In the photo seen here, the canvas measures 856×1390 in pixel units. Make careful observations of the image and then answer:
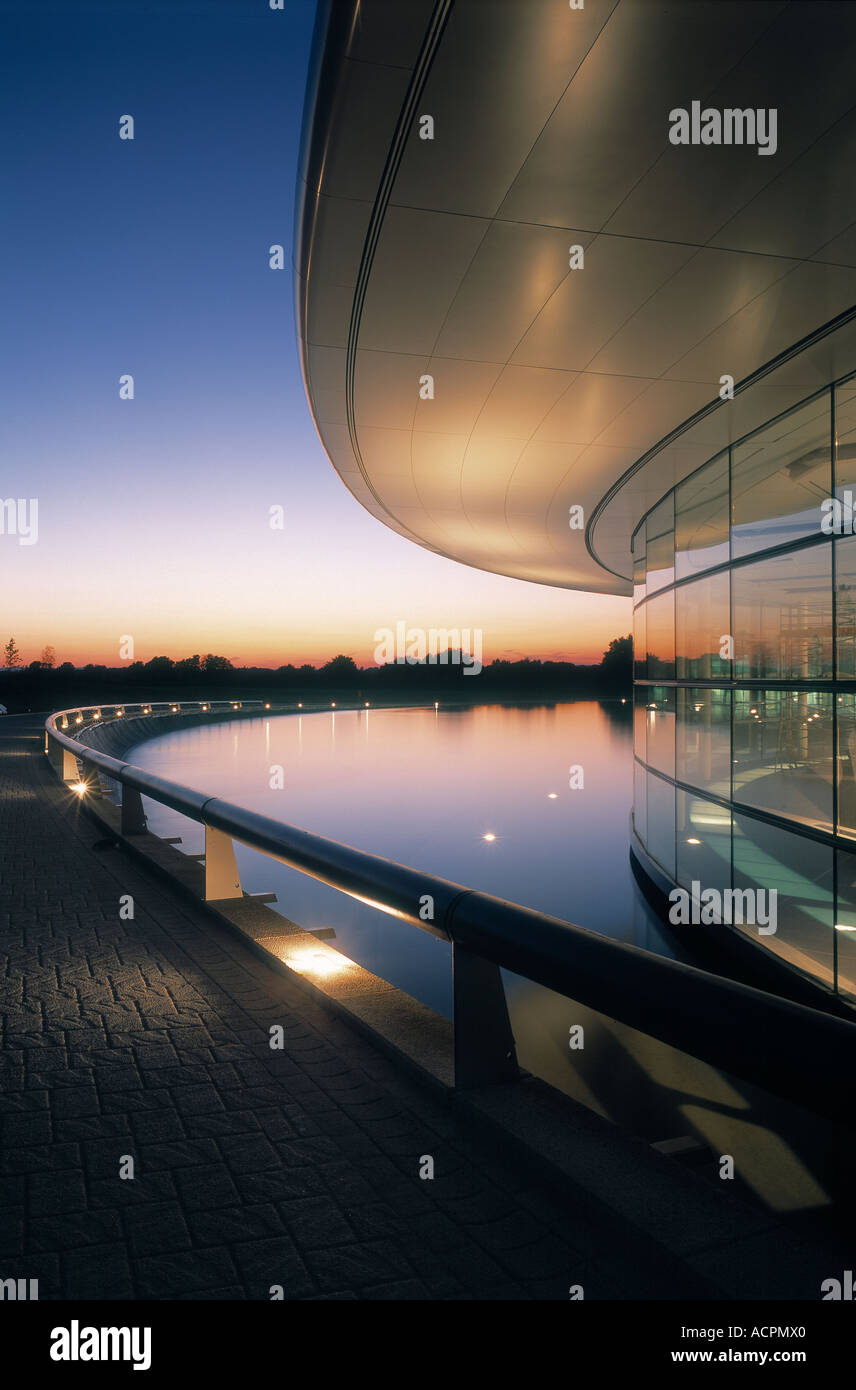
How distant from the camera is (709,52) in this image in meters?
4.14

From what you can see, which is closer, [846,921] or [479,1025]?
[479,1025]

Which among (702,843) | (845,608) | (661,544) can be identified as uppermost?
(661,544)

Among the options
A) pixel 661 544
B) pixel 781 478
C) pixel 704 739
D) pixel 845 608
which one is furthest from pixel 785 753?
pixel 661 544

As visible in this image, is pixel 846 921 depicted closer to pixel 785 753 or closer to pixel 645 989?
pixel 785 753

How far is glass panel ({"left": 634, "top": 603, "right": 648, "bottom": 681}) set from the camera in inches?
608

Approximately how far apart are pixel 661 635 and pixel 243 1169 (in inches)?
461

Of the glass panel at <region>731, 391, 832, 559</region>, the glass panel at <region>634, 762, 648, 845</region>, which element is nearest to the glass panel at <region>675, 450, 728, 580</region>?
the glass panel at <region>731, 391, 832, 559</region>

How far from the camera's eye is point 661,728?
13.2m

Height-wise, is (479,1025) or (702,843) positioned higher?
(479,1025)

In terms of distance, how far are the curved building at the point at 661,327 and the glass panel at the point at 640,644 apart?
1.56 metres

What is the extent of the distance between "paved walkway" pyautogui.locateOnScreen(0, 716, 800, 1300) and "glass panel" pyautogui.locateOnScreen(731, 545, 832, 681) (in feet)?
18.5

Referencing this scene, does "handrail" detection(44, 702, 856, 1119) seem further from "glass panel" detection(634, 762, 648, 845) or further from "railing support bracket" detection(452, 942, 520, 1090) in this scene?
"glass panel" detection(634, 762, 648, 845)

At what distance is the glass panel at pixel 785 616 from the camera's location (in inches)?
301
